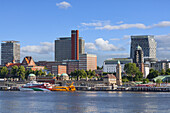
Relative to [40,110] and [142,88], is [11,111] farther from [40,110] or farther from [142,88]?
[142,88]

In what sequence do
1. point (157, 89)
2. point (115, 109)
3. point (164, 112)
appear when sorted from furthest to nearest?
point (157, 89), point (115, 109), point (164, 112)

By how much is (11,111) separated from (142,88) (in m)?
116

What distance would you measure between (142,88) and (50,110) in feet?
366

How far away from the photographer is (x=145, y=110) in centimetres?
9212

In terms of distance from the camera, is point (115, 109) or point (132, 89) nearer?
point (115, 109)

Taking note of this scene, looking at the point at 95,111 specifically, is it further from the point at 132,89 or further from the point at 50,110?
the point at 132,89

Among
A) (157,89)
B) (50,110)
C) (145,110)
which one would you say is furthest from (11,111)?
(157,89)

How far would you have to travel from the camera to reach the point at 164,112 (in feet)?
289

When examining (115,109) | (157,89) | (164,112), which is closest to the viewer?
(164,112)

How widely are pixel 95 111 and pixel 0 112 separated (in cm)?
2077

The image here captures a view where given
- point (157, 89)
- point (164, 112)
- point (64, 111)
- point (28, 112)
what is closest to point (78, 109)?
point (64, 111)

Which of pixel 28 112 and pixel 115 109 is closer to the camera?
pixel 28 112

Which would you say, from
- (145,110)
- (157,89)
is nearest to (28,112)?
(145,110)

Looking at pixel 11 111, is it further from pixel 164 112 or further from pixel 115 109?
pixel 164 112
